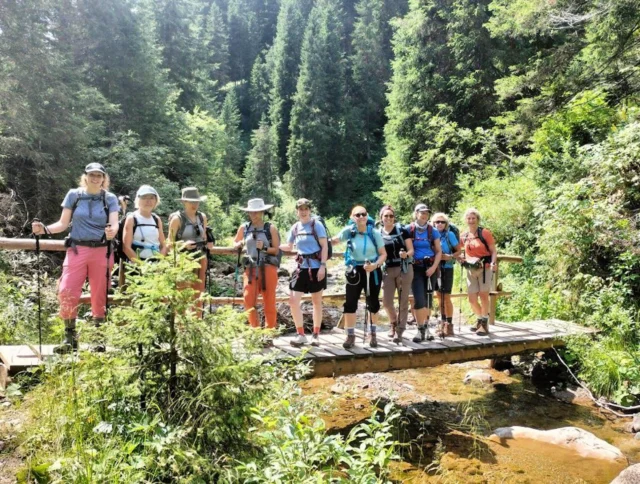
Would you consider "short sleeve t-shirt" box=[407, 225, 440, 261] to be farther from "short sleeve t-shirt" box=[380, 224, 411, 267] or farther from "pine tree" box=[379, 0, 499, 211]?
"pine tree" box=[379, 0, 499, 211]

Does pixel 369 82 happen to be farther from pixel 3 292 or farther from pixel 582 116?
pixel 3 292

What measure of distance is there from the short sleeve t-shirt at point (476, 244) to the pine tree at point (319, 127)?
33.8m

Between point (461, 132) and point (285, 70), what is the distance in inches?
1505

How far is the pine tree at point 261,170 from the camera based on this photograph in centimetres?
4588

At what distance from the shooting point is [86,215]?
493cm

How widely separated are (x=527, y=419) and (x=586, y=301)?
10.5 feet

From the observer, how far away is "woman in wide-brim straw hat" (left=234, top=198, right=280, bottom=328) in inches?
237

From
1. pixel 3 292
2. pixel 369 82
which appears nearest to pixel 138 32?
pixel 3 292

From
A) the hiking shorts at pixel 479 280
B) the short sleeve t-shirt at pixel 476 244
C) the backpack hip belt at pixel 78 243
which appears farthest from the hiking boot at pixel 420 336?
the backpack hip belt at pixel 78 243

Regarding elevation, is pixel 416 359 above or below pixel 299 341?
below

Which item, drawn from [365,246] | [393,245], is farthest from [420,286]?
[365,246]

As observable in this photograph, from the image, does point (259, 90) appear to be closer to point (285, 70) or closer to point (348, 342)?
point (285, 70)

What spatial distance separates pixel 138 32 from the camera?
21.6 meters

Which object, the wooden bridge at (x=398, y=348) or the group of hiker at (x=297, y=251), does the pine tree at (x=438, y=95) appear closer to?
the wooden bridge at (x=398, y=348)
